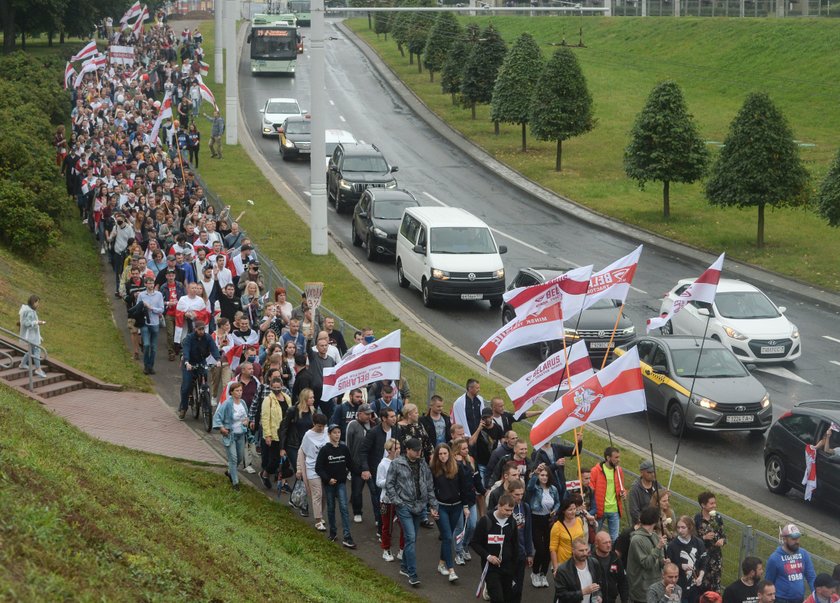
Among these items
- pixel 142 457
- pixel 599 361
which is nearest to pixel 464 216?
pixel 599 361

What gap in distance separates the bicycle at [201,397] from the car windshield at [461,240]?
10752 mm

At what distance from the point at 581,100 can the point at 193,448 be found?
33691mm

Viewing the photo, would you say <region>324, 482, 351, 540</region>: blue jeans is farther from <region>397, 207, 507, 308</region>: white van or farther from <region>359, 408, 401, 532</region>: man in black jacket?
<region>397, 207, 507, 308</region>: white van

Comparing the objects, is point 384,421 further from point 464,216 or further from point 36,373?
point 464,216

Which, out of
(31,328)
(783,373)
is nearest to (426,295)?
(783,373)

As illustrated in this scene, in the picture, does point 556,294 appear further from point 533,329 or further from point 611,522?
point 611,522

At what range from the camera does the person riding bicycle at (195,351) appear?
1872 cm

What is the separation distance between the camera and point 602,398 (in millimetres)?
13688

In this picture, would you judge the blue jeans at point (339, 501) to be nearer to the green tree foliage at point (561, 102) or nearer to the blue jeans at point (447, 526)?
the blue jeans at point (447, 526)

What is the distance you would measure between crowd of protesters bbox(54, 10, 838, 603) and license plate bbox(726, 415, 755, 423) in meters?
4.98

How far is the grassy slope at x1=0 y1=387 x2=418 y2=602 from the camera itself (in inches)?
353

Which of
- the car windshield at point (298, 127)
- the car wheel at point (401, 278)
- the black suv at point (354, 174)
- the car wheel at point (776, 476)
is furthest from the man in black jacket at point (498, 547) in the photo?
the car windshield at point (298, 127)

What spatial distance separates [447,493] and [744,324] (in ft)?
42.3

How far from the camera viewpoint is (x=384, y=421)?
14.8 meters
